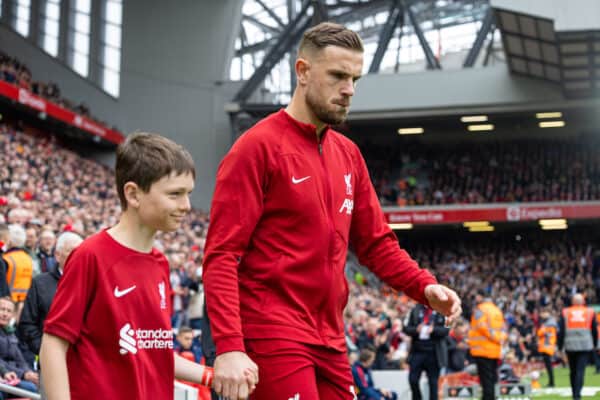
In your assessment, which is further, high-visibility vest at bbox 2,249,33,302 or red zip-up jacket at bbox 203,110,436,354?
high-visibility vest at bbox 2,249,33,302

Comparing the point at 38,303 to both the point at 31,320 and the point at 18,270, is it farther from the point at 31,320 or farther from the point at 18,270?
the point at 18,270

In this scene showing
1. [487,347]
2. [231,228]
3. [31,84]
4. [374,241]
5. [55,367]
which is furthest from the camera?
[31,84]

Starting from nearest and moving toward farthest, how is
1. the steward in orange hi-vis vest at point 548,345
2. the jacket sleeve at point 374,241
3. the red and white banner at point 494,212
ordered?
1. the jacket sleeve at point 374,241
2. the steward in orange hi-vis vest at point 548,345
3. the red and white banner at point 494,212

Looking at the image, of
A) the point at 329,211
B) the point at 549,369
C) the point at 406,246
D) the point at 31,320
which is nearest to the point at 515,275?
the point at 406,246

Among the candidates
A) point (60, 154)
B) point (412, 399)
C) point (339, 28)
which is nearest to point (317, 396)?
point (339, 28)

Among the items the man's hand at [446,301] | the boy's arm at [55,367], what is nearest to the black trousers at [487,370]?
the man's hand at [446,301]

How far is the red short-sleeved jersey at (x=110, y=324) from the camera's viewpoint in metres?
2.82

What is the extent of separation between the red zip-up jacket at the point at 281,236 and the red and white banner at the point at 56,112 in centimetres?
2504

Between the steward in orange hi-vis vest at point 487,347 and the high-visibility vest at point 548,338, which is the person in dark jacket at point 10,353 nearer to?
the steward in orange hi-vis vest at point 487,347

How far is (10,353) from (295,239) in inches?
187

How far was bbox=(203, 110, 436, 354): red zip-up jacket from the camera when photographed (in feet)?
10.3

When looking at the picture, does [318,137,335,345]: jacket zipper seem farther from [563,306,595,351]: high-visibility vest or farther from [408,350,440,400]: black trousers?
[563,306,595,351]: high-visibility vest

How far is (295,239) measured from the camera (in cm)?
322

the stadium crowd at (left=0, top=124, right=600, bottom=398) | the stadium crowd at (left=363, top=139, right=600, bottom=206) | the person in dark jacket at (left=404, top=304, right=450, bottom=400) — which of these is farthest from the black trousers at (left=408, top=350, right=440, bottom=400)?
the stadium crowd at (left=363, top=139, right=600, bottom=206)
